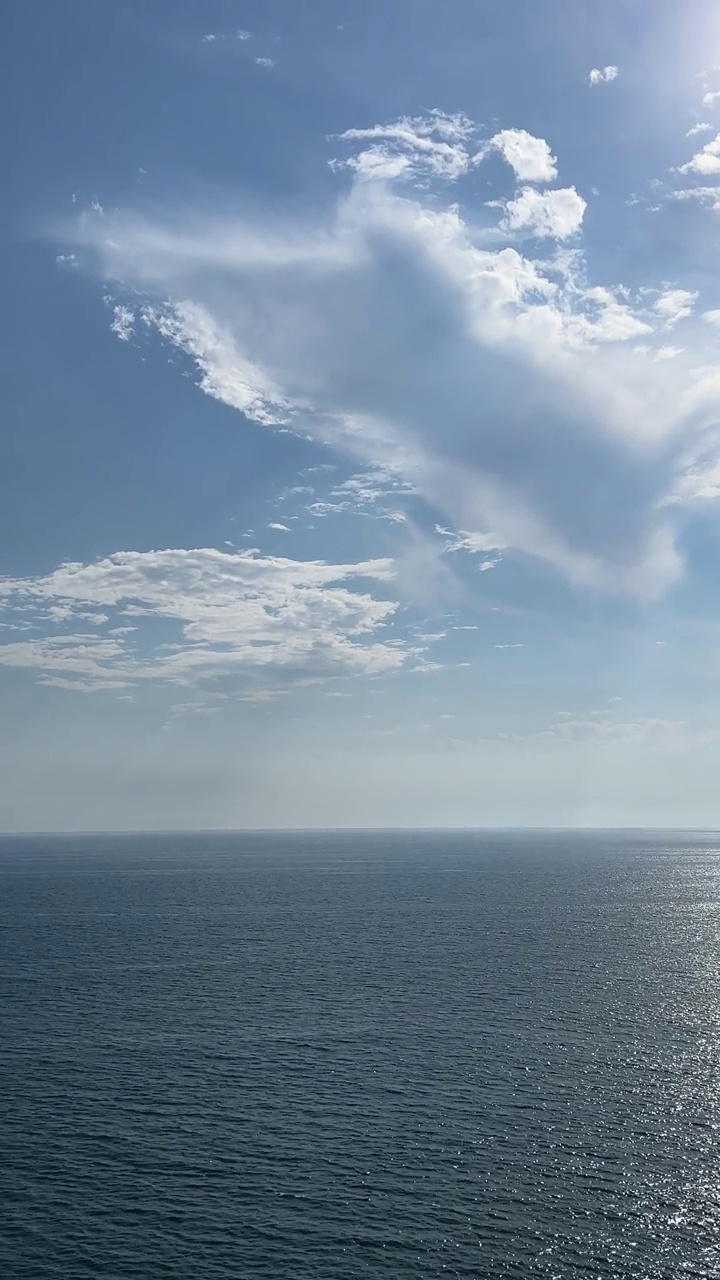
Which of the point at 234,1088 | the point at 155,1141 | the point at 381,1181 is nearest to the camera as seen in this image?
the point at 381,1181

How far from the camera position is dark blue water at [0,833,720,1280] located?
5503 centimetres

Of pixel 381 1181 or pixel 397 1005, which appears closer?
pixel 381 1181

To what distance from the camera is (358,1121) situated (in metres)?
74.4

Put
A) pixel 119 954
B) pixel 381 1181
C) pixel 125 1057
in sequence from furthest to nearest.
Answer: pixel 119 954
pixel 125 1057
pixel 381 1181

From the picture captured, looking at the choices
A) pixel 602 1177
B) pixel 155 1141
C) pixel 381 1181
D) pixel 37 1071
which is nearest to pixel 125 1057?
pixel 37 1071

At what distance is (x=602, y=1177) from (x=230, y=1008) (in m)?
59.0

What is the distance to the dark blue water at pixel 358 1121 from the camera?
5503cm

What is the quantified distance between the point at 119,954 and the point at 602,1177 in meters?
106

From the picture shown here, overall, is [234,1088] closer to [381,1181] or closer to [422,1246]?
[381,1181]

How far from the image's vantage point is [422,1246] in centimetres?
5491

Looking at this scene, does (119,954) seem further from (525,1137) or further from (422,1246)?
(422,1246)

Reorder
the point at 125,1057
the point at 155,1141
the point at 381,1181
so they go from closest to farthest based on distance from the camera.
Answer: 1. the point at 381,1181
2. the point at 155,1141
3. the point at 125,1057

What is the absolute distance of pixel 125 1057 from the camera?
297 ft

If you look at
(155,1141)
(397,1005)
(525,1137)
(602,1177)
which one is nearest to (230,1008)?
(397,1005)
